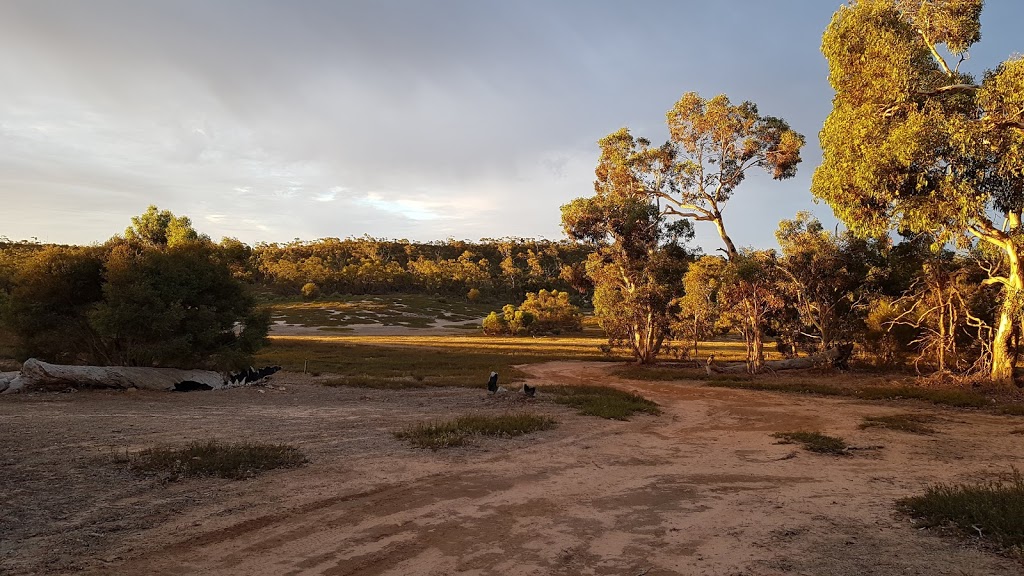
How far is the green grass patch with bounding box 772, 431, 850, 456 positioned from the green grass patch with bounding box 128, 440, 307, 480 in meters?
10.5

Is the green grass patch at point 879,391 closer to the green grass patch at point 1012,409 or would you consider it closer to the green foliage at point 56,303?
the green grass patch at point 1012,409

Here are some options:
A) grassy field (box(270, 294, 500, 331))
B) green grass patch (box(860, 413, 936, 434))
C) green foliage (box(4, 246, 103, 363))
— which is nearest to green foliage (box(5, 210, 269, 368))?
green foliage (box(4, 246, 103, 363))

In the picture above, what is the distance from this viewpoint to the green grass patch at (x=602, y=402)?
15.5 meters

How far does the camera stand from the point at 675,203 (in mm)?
32406

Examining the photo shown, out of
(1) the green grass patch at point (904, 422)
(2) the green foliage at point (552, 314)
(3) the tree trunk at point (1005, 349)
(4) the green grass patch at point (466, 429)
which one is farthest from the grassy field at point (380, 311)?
(3) the tree trunk at point (1005, 349)

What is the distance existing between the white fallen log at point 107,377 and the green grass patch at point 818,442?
65.7 feet

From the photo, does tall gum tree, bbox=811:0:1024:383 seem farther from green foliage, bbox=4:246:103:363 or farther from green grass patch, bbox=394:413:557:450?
green foliage, bbox=4:246:103:363

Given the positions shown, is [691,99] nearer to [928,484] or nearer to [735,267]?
[735,267]

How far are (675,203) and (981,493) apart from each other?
27294 mm

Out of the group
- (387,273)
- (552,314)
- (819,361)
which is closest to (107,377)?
(819,361)

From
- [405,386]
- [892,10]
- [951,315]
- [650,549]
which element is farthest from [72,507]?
[951,315]

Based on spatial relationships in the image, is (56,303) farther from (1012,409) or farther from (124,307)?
(1012,409)

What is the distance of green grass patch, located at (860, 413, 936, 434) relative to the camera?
13109 millimetres

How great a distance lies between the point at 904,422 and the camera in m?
13.8
